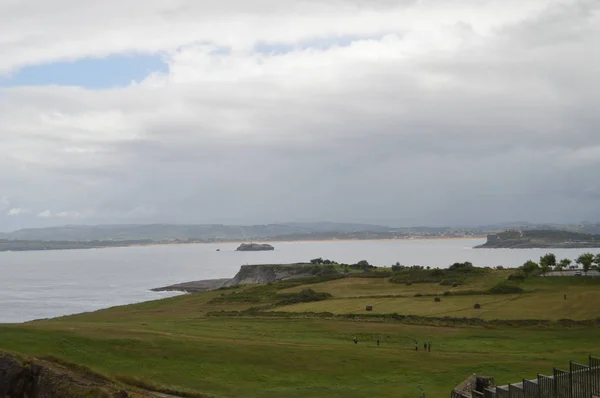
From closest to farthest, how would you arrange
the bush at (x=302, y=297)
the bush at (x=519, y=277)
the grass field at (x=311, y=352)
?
the grass field at (x=311, y=352) < the bush at (x=302, y=297) < the bush at (x=519, y=277)

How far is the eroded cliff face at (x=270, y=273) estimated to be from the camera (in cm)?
14888

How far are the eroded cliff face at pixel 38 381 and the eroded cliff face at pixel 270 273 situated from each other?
402ft

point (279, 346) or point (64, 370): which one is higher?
point (64, 370)

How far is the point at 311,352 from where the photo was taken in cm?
4300

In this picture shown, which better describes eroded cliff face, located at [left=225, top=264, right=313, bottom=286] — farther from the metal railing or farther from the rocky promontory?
the metal railing

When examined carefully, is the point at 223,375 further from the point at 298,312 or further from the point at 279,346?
the point at 298,312

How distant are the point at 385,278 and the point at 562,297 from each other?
4375 centimetres

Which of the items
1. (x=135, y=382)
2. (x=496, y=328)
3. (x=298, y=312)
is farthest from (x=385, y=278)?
(x=135, y=382)

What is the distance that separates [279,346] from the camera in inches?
1772

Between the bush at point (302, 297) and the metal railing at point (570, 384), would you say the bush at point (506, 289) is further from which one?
the metal railing at point (570, 384)

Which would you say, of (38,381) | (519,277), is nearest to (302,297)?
(519,277)

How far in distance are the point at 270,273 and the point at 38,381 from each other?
430 feet

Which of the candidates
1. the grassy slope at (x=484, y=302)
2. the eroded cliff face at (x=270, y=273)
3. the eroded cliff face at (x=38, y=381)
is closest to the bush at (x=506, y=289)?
the grassy slope at (x=484, y=302)

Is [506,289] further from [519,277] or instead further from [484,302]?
[519,277]
